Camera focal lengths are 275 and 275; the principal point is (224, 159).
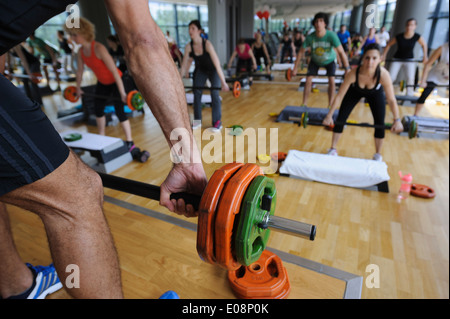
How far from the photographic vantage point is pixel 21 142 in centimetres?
46

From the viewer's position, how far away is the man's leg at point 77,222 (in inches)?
20.1

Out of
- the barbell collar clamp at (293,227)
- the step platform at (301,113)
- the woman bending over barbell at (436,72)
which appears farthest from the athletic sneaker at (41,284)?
the woman bending over barbell at (436,72)

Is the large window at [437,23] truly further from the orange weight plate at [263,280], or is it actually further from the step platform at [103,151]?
the orange weight plate at [263,280]

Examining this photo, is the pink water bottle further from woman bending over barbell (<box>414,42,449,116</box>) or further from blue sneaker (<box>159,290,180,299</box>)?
woman bending over barbell (<box>414,42,449,116</box>)

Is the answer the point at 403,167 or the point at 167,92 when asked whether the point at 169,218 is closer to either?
the point at 167,92

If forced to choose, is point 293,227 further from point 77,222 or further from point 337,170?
point 337,170

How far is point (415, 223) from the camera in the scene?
1600 millimetres

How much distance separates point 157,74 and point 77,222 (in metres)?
0.37

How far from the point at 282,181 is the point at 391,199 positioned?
2.38ft

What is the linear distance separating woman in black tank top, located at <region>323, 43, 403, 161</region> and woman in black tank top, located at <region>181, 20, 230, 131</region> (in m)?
1.28

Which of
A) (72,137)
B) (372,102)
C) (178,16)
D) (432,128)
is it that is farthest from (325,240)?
(178,16)

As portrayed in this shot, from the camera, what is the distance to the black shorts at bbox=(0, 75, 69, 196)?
448 millimetres

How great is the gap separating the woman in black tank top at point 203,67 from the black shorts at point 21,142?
2.41 metres

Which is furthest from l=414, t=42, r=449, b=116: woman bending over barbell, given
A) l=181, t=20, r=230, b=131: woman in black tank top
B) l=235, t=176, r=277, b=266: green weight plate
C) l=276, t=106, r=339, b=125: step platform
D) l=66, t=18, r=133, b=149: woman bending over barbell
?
l=235, t=176, r=277, b=266: green weight plate
